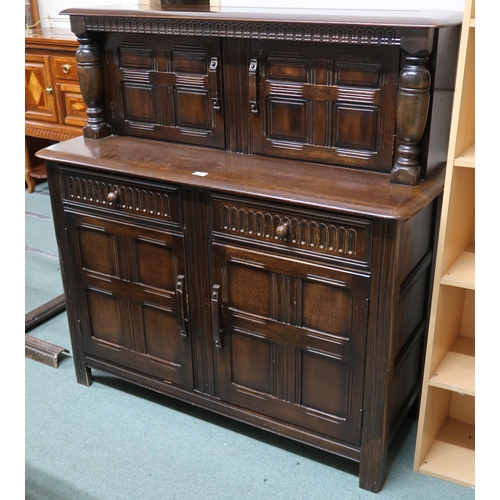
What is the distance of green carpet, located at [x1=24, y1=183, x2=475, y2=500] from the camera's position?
72.9 inches

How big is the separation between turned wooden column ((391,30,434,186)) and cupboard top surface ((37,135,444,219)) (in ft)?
0.15

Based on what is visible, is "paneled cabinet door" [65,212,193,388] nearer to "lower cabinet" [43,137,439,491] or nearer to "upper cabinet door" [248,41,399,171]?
"lower cabinet" [43,137,439,491]

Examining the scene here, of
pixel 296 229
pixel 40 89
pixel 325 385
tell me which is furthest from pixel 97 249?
pixel 40 89

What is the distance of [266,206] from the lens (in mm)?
1672

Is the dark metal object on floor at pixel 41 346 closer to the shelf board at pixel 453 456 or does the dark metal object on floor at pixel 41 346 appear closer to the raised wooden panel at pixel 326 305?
the raised wooden panel at pixel 326 305

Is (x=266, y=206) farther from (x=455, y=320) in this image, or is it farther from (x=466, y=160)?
(x=455, y=320)

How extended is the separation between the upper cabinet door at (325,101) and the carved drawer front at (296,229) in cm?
26

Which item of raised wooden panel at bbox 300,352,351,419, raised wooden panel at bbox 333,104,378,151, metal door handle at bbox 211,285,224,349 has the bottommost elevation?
raised wooden panel at bbox 300,352,351,419

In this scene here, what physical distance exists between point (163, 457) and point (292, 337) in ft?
2.06

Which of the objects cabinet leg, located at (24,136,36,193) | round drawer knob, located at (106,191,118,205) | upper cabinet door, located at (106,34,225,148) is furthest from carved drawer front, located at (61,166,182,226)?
cabinet leg, located at (24,136,36,193)

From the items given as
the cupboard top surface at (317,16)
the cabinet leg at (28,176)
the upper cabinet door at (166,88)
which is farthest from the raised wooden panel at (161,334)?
the cabinet leg at (28,176)

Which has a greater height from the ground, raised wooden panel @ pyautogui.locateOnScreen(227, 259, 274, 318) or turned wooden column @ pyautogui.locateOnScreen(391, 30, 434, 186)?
turned wooden column @ pyautogui.locateOnScreen(391, 30, 434, 186)

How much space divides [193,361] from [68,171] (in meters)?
0.76
